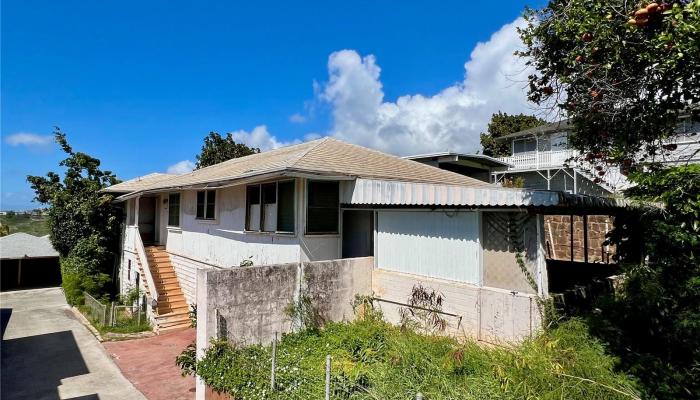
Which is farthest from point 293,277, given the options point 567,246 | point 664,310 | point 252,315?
point 567,246

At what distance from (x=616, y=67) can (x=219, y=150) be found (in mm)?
37488

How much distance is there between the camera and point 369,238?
1134 cm

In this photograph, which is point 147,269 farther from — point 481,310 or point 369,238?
point 481,310

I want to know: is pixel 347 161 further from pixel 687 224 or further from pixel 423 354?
pixel 687 224

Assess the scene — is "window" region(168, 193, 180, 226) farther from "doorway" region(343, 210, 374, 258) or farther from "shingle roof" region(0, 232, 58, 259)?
"shingle roof" region(0, 232, 58, 259)

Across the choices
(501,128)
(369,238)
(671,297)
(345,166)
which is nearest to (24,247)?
(345,166)

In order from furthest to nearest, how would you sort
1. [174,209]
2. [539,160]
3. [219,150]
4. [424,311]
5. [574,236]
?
[219,150] → [539,160] → [174,209] → [574,236] → [424,311]

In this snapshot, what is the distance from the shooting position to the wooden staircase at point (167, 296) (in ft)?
47.2

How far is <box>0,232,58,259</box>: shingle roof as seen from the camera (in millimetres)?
26328

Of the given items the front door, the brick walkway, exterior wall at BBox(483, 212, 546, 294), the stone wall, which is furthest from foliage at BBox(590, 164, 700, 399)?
the front door

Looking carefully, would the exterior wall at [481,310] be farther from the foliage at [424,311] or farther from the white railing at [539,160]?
the white railing at [539,160]

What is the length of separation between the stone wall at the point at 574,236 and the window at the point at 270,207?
11.5 metres

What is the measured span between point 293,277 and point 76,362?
296 inches

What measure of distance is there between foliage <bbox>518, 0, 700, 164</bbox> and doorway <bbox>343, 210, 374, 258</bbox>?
6.08 metres
